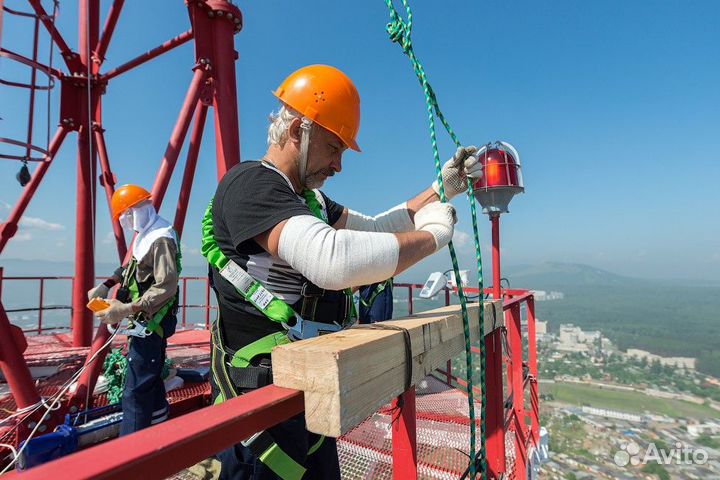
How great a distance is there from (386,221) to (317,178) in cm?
80

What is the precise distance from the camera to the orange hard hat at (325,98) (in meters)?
1.63

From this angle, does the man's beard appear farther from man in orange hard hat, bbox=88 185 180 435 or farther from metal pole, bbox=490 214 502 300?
metal pole, bbox=490 214 502 300

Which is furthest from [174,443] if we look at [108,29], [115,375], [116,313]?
[108,29]

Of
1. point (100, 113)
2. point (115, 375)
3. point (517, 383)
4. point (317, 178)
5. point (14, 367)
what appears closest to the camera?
point (317, 178)

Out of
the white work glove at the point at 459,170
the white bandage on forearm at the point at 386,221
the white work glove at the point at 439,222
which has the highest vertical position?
the white work glove at the point at 459,170

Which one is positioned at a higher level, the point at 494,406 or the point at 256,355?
the point at 256,355

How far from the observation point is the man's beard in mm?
1739

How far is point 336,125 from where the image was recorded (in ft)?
5.44

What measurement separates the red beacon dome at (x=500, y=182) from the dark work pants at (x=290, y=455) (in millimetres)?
4133

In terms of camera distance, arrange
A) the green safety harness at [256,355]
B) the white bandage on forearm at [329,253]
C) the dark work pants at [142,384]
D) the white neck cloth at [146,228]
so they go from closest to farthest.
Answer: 1. the white bandage on forearm at [329,253]
2. the green safety harness at [256,355]
3. the dark work pants at [142,384]
4. the white neck cloth at [146,228]

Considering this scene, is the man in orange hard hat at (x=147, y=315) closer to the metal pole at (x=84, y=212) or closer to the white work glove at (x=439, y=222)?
the white work glove at (x=439, y=222)

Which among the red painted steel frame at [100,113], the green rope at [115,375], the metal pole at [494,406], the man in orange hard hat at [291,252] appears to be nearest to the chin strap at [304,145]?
the man in orange hard hat at [291,252]

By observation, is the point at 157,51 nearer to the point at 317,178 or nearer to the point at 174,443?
the point at 317,178

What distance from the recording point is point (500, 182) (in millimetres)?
5086
